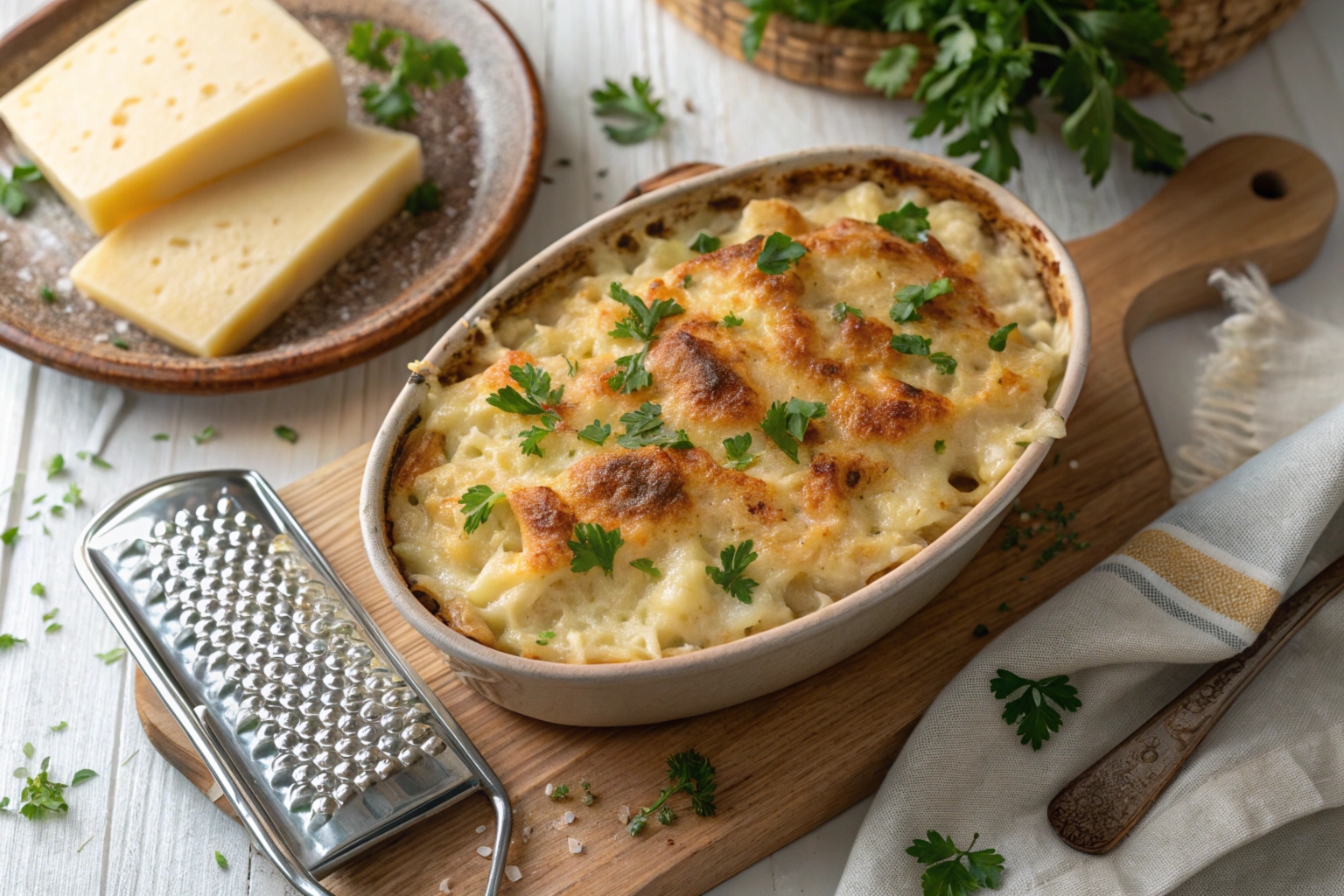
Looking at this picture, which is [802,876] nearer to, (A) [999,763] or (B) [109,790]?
(A) [999,763]

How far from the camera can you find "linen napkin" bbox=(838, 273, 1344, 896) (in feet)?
7.89

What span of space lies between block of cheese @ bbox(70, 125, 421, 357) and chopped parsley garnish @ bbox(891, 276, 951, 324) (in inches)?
69.2

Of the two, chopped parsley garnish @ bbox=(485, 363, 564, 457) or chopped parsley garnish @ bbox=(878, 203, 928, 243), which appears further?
chopped parsley garnish @ bbox=(878, 203, 928, 243)

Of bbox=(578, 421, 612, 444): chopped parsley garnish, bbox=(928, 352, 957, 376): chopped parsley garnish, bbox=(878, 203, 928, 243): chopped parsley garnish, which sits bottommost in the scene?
bbox=(578, 421, 612, 444): chopped parsley garnish

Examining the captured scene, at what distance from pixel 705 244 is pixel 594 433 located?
0.68 m

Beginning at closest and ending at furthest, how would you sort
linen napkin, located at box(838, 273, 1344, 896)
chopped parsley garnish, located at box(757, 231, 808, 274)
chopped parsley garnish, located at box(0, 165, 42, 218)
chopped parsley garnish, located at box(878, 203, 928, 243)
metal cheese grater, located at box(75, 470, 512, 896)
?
metal cheese grater, located at box(75, 470, 512, 896), linen napkin, located at box(838, 273, 1344, 896), chopped parsley garnish, located at box(757, 231, 808, 274), chopped parsley garnish, located at box(878, 203, 928, 243), chopped parsley garnish, located at box(0, 165, 42, 218)

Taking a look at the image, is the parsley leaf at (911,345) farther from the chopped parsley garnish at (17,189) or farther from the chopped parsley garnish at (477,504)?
the chopped parsley garnish at (17,189)

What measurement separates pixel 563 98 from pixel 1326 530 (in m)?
2.75

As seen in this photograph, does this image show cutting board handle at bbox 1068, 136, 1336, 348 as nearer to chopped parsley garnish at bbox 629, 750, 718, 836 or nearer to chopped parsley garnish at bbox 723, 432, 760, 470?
chopped parsley garnish at bbox 723, 432, 760, 470

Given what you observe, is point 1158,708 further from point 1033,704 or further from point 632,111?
point 632,111

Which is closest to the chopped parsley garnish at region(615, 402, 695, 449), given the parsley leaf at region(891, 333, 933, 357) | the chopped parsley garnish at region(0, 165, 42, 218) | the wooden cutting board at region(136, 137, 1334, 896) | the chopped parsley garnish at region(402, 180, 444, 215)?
the parsley leaf at region(891, 333, 933, 357)

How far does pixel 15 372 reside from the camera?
3.43 meters

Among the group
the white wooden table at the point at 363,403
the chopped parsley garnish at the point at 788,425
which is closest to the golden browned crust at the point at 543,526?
the chopped parsley garnish at the point at 788,425

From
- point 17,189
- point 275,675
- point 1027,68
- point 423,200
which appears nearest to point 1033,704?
point 275,675
